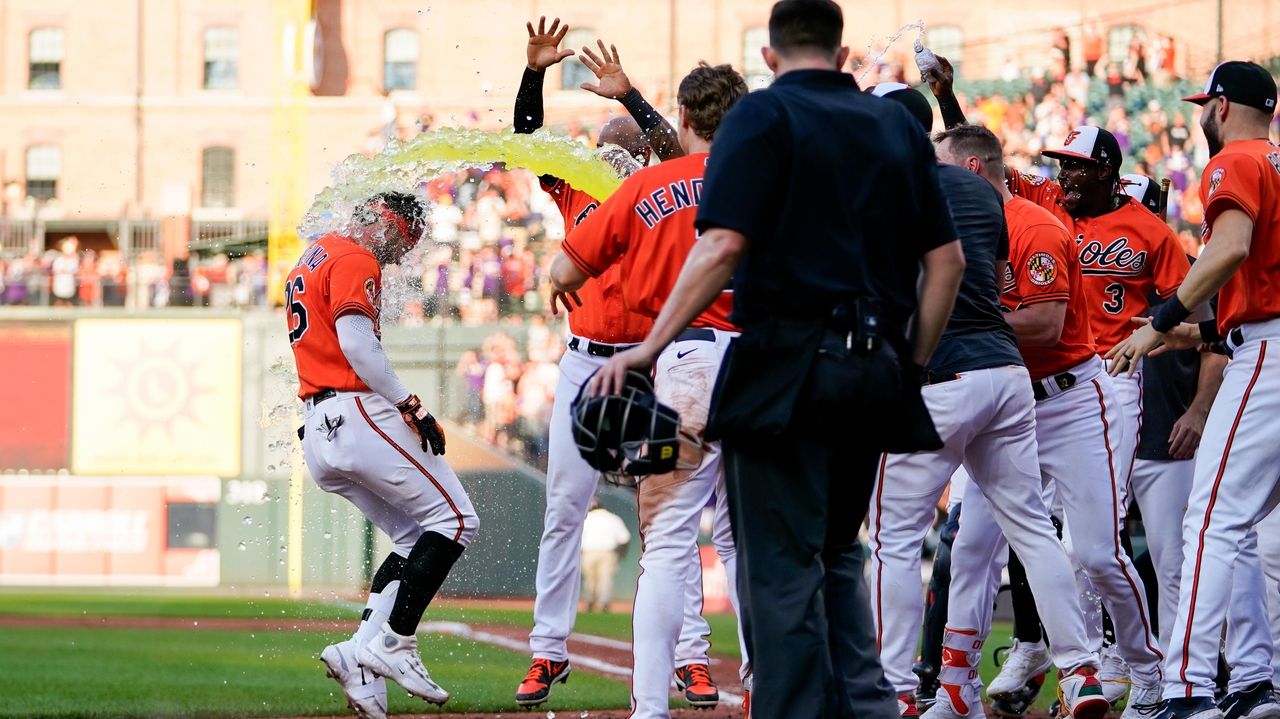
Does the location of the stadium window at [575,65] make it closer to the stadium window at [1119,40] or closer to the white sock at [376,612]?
the stadium window at [1119,40]

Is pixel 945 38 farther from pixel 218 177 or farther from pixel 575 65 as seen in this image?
pixel 218 177

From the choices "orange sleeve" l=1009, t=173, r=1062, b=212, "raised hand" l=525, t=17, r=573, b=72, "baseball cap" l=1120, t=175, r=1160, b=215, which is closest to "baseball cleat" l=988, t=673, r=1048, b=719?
"orange sleeve" l=1009, t=173, r=1062, b=212

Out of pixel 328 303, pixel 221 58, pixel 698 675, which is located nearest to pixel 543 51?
pixel 328 303

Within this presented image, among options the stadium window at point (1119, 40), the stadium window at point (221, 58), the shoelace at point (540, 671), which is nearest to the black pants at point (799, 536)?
the shoelace at point (540, 671)

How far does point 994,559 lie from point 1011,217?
1.47 m

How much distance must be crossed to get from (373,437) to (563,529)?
2.95 ft

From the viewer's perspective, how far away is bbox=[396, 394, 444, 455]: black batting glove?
Answer: 21.5 feet

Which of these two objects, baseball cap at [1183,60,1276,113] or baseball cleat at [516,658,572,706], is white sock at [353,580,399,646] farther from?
baseball cap at [1183,60,1276,113]

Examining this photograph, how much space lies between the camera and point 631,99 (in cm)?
665

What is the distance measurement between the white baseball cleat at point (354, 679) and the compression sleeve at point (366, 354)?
1081mm

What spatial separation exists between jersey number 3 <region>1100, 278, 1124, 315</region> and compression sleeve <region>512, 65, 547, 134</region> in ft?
9.20

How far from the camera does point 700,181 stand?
548 centimetres

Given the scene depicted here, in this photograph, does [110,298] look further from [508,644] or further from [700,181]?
[700,181]

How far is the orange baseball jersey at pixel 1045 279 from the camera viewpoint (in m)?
5.93
